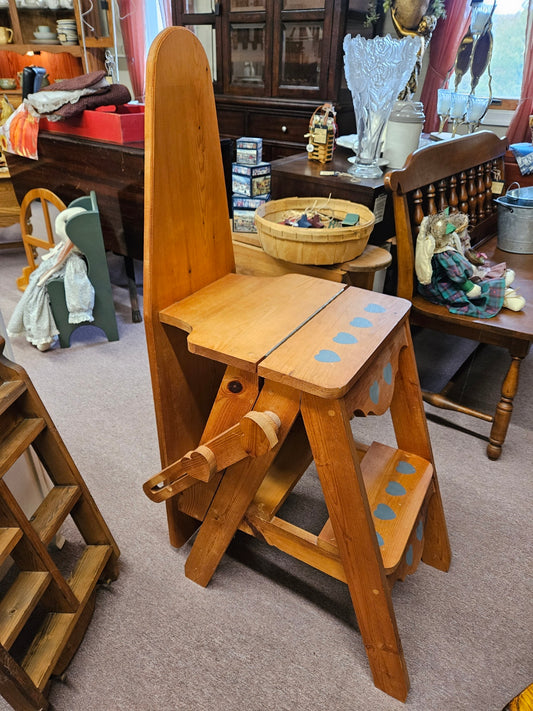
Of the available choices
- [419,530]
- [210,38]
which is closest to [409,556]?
[419,530]

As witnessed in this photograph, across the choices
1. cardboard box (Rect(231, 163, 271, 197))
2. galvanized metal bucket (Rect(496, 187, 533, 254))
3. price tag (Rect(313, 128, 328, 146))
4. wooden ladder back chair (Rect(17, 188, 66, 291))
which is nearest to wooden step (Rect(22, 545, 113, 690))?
cardboard box (Rect(231, 163, 271, 197))

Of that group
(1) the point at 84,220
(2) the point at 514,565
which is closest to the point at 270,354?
(2) the point at 514,565

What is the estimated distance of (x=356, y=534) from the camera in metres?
0.94

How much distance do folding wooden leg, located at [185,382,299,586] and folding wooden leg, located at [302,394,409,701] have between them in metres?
0.05

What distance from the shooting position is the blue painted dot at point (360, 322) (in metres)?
0.98

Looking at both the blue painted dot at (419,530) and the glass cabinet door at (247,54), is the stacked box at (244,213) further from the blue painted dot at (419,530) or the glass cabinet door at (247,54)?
the glass cabinet door at (247,54)

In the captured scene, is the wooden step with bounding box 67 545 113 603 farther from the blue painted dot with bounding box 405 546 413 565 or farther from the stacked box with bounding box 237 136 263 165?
the stacked box with bounding box 237 136 263 165

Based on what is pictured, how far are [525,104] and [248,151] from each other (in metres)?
2.05

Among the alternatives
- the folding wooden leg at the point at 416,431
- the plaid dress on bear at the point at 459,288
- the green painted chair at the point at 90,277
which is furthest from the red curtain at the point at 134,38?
the folding wooden leg at the point at 416,431

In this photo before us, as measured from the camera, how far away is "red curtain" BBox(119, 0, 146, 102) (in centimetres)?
427

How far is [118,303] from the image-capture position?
2.85 meters

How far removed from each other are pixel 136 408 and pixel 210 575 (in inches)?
35.1

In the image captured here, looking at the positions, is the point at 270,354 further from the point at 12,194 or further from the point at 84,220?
the point at 12,194

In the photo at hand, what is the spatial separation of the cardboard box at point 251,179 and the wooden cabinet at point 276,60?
4.88 feet
